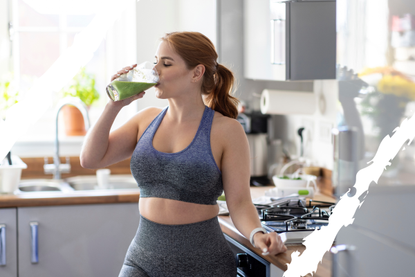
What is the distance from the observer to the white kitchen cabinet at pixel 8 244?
84.3 inches

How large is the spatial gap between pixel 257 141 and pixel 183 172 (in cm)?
142

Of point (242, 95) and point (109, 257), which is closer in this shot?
point (109, 257)

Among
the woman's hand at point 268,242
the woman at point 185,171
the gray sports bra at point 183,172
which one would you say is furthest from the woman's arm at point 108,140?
the woman's hand at point 268,242

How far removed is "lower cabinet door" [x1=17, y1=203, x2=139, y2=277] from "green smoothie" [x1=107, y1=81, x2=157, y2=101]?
37.5 inches

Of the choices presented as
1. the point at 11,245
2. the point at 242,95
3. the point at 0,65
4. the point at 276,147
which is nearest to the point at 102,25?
the point at 0,65

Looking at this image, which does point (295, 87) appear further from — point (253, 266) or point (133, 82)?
point (133, 82)

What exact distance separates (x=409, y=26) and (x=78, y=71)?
261cm

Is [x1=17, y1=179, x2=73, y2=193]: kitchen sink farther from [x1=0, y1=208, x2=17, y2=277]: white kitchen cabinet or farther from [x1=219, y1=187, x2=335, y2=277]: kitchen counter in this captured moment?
[x1=219, y1=187, x2=335, y2=277]: kitchen counter

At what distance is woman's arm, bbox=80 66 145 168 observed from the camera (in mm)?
1485

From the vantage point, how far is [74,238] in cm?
223

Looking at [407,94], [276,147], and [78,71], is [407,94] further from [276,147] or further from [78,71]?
[78,71]

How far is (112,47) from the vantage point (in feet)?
10.5

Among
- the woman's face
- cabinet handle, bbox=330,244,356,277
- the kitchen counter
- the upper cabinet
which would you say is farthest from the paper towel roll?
cabinet handle, bbox=330,244,356,277

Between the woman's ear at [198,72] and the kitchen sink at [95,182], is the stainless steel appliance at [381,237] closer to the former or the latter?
the woman's ear at [198,72]
